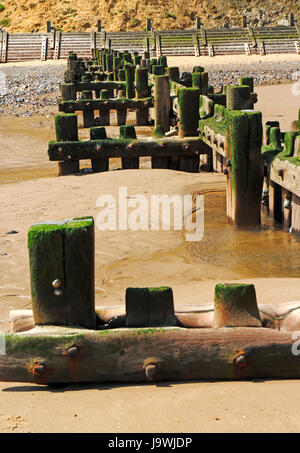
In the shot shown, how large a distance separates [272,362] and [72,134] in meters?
8.44

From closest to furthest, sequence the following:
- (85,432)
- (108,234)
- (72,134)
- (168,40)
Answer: (85,432)
(108,234)
(72,134)
(168,40)

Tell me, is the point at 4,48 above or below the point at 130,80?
above

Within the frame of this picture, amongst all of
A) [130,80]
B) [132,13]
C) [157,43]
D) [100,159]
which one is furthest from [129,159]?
[132,13]

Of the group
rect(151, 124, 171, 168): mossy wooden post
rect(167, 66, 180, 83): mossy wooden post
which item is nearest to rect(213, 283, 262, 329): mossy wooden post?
rect(151, 124, 171, 168): mossy wooden post

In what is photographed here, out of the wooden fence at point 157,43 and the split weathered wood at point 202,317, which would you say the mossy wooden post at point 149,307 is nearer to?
the split weathered wood at point 202,317

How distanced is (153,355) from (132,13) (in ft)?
240

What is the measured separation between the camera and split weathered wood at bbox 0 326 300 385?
14.4 ft

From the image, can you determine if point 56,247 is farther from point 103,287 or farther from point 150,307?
point 103,287

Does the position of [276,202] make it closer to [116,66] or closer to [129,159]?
[129,159]

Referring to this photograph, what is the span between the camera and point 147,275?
7484mm

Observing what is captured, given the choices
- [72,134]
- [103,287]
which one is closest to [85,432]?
[103,287]

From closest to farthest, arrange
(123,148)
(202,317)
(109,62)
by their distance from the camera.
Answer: (202,317) → (123,148) → (109,62)

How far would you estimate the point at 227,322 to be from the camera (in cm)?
451

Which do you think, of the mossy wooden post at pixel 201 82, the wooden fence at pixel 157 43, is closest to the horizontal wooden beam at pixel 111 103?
the mossy wooden post at pixel 201 82
